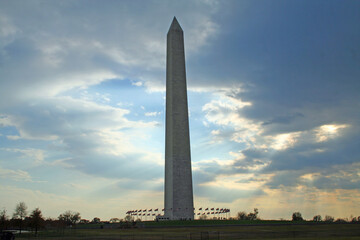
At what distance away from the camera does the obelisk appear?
217 ft

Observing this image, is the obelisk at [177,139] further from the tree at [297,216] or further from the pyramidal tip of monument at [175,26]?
the tree at [297,216]

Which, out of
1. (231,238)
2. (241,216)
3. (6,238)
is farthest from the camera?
(241,216)

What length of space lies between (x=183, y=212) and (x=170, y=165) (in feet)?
30.2

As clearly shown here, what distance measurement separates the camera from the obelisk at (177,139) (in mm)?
66188

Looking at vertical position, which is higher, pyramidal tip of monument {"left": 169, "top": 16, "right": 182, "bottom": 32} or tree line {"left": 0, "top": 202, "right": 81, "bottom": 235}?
pyramidal tip of monument {"left": 169, "top": 16, "right": 182, "bottom": 32}

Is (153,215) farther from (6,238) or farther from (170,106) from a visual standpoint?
(6,238)

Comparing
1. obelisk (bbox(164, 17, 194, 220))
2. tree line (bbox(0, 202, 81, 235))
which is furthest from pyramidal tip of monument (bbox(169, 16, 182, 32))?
tree line (bbox(0, 202, 81, 235))

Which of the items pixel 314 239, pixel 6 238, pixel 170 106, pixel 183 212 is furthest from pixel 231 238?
pixel 170 106

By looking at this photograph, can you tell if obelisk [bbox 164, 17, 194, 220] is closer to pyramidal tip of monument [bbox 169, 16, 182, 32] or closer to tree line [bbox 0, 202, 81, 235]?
pyramidal tip of monument [bbox 169, 16, 182, 32]

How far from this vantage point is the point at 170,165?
67.4 metres

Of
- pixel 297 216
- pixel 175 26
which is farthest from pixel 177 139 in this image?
pixel 297 216

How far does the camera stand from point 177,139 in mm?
67688

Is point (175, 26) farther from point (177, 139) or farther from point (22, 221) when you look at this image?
point (22, 221)

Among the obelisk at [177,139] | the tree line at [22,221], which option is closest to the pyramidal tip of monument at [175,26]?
the obelisk at [177,139]
